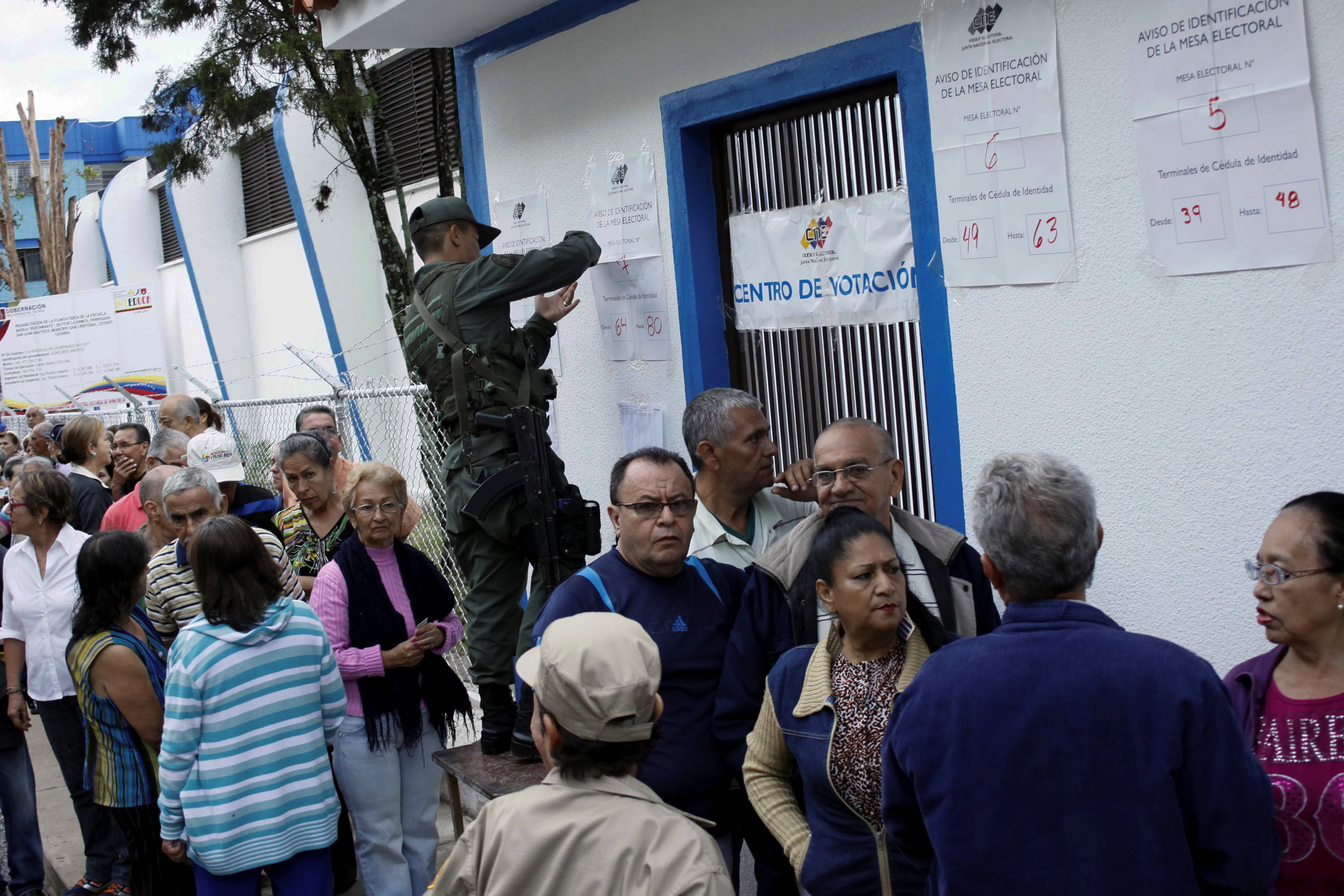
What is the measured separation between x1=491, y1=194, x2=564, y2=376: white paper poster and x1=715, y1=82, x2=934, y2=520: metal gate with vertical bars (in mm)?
1184

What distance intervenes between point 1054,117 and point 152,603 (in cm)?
364

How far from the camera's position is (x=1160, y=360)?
3512 millimetres

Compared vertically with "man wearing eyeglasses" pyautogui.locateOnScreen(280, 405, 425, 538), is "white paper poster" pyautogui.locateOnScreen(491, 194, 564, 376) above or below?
above

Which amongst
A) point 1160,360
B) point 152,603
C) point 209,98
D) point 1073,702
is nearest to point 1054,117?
point 1160,360

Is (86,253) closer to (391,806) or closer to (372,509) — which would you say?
(372,509)

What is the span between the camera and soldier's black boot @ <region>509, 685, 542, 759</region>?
11.0 feet

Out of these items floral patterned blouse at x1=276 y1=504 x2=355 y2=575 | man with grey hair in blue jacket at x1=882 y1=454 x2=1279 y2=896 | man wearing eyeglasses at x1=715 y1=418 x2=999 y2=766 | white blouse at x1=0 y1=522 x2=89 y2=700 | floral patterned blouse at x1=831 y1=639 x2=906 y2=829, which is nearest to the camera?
man with grey hair in blue jacket at x1=882 y1=454 x2=1279 y2=896

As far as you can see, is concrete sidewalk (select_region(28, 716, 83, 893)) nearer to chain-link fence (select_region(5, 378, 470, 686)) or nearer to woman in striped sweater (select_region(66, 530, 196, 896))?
woman in striped sweater (select_region(66, 530, 196, 896))

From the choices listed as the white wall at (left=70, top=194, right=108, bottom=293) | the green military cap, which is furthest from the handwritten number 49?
the white wall at (left=70, top=194, right=108, bottom=293)

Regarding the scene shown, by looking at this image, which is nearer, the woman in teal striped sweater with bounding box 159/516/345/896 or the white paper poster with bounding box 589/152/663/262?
the woman in teal striped sweater with bounding box 159/516/345/896

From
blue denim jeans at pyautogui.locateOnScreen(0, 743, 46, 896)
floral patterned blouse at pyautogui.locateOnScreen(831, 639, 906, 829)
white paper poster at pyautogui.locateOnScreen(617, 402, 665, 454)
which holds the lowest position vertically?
blue denim jeans at pyautogui.locateOnScreen(0, 743, 46, 896)

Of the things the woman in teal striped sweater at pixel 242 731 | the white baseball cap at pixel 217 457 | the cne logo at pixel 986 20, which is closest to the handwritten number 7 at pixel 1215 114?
the cne logo at pixel 986 20

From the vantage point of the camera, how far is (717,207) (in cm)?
523

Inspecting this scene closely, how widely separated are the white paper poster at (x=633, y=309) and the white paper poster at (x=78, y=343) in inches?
475
